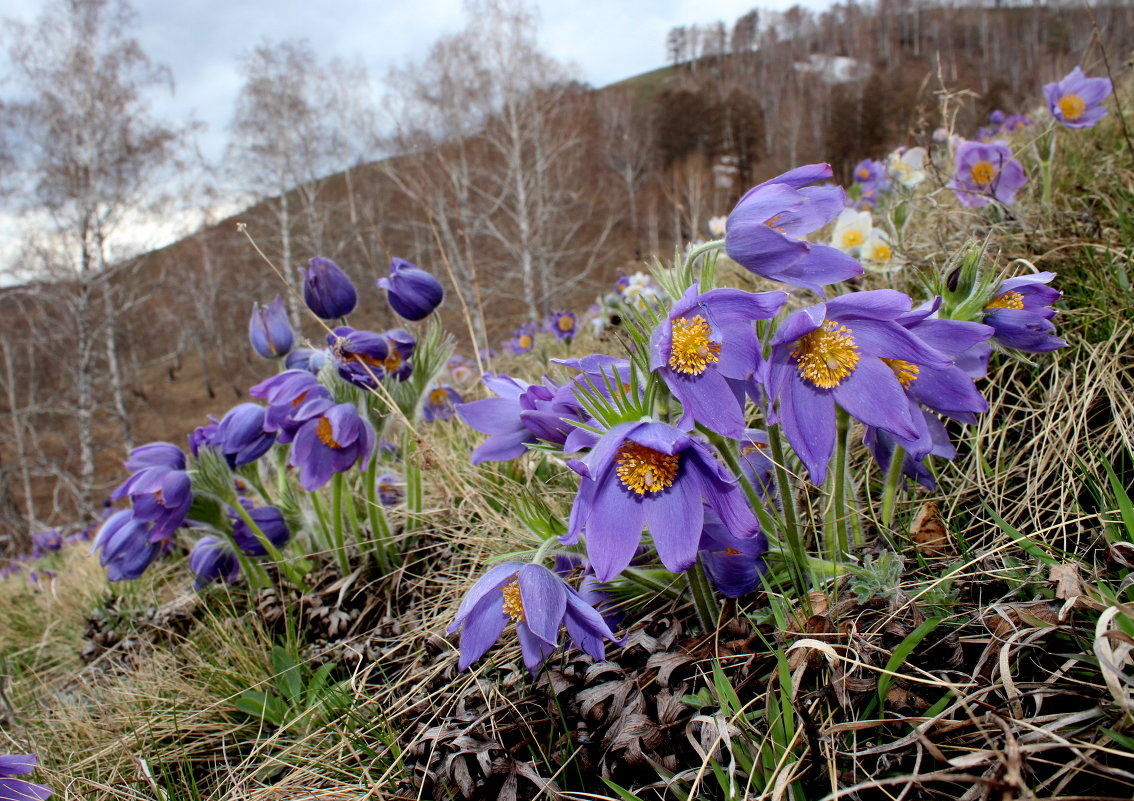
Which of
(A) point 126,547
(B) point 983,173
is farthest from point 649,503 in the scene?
(B) point 983,173

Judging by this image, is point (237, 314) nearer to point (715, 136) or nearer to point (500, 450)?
point (715, 136)

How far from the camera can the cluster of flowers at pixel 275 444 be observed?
1481 millimetres

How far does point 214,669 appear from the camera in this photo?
4.62 ft

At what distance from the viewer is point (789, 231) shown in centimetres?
93

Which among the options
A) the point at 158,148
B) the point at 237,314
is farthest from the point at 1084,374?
the point at 237,314

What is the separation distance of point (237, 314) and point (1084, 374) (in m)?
28.4

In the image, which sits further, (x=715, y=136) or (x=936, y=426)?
(x=715, y=136)

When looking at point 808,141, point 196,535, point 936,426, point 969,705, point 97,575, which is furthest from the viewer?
point 808,141

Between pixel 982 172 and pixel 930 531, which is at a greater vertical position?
pixel 982 172

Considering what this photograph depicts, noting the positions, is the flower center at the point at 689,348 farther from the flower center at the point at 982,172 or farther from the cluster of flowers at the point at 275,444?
the flower center at the point at 982,172

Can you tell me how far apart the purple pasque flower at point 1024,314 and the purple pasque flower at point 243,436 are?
1.51 metres

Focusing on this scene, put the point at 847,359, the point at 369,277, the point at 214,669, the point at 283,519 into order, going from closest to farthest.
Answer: the point at 847,359 → the point at 214,669 → the point at 283,519 → the point at 369,277

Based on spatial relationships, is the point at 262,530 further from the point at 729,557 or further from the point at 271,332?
the point at 729,557

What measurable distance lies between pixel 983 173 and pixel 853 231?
15.5 inches
